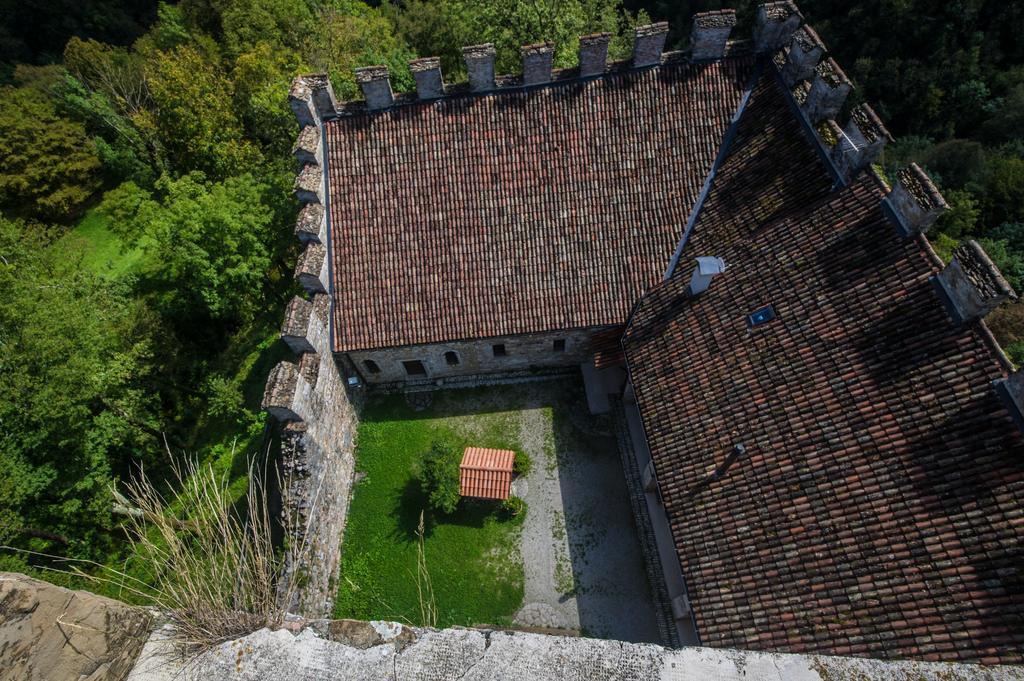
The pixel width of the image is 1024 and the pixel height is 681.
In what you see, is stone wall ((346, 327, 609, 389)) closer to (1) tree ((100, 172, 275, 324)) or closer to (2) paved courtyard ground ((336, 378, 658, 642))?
(2) paved courtyard ground ((336, 378, 658, 642))

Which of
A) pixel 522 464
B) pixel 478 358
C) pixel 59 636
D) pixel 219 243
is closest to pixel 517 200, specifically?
pixel 478 358

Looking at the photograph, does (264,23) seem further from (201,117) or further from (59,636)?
(59,636)

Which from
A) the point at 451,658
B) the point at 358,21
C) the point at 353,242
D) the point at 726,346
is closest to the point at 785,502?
the point at 726,346

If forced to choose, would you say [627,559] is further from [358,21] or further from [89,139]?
A: [89,139]

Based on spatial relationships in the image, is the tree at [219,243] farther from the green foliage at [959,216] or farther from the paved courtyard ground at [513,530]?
the green foliage at [959,216]

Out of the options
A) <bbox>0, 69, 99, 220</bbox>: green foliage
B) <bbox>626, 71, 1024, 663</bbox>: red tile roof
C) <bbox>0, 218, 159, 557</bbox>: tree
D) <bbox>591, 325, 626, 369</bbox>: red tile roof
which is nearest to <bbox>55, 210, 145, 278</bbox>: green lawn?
<bbox>0, 69, 99, 220</bbox>: green foliage

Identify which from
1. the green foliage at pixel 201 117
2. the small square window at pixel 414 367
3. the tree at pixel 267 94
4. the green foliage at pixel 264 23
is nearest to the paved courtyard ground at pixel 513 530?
the small square window at pixel 414 367

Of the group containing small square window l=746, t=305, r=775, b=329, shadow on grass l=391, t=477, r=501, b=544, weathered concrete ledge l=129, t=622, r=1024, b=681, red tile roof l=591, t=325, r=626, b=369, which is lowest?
weathered concrete ledge l=129, t=622, r=1024, b=681
